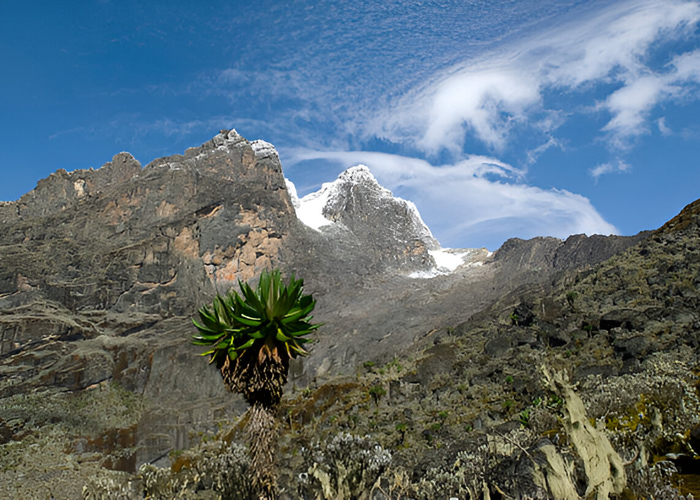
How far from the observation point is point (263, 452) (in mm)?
10180

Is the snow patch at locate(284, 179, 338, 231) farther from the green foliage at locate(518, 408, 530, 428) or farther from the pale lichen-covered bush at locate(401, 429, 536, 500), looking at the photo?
the pale lichen-covered bush at locate(401, 429, 536, 500)

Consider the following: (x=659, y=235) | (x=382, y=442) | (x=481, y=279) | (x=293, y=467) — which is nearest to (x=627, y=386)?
(x=382, y=442)

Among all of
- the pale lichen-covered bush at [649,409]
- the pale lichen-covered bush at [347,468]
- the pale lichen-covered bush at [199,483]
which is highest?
the pale lichen-covered bush at [649,409]

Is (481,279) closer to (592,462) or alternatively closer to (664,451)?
(664,451)

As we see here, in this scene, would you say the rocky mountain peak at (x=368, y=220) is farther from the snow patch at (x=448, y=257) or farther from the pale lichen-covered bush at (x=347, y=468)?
the pale lichen-covered bush at (x=347, y=468)

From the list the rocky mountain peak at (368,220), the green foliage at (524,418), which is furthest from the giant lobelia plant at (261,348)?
the rocky mountain peak at (368,220)

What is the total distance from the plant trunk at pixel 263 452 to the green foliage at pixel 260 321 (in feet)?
4.47

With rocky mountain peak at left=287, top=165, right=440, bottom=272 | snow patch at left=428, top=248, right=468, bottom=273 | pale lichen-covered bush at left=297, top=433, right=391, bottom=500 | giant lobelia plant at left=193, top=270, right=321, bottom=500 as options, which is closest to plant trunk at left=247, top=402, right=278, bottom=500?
giant lobelia plant at left=193, top=270, right=321, bottom=500

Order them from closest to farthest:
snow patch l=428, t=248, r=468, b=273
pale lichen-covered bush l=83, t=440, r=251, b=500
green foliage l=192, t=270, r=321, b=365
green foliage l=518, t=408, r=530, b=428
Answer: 1. green foliage l=192, t=270, r=321, b=365
2. pale lichen-covered bush l=83, t=440, r=251, b=500
3. green foliage l=518, t=408, r=530, b=428
4. snow patch l=428, t=248, r=468, b=273

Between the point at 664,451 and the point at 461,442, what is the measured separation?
1310 centimetres

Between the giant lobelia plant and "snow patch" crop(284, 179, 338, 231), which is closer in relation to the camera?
the giant lobelia plant

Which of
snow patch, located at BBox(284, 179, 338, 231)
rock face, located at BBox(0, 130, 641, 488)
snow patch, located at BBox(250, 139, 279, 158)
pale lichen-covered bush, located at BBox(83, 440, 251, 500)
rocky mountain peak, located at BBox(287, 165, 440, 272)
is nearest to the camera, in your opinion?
pale lichen-covered bush, located at BBox(83, 440, 251, 500)

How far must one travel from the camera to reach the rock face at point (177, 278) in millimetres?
74250

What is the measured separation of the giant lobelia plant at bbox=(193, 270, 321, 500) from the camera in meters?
10.3
